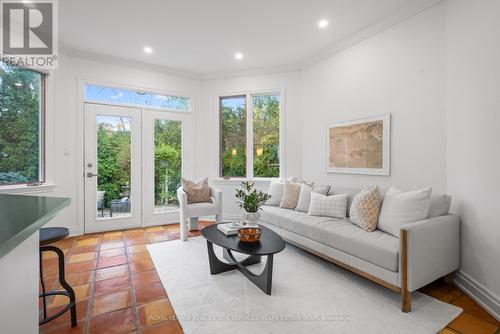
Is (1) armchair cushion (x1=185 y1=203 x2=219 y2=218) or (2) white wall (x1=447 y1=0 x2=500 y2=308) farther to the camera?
(1) armchair cushion (x1=185 y1=203 x2=219 y2=218)

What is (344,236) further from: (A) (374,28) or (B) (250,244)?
(A) (374,28)

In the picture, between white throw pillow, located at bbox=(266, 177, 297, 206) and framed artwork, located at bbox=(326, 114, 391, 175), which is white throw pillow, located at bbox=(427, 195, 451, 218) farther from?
white throw pillow, located at bbox=(266, 177, 297, 206)

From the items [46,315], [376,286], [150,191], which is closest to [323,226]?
[376,286]

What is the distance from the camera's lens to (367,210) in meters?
2.57

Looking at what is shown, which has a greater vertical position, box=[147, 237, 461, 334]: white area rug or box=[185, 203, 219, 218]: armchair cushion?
box=[185, 203, 219, 218]: armchair cushion

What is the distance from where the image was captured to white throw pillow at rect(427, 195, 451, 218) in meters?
2.29

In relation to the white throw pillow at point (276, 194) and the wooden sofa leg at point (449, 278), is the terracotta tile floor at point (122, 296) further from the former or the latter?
the white throw pillow at point (276, 194)

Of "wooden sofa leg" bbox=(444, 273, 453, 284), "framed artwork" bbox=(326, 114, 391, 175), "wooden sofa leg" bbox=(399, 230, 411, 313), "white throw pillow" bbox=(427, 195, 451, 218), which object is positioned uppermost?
"framed artwork" bbox=(326, 114, 391, 175)

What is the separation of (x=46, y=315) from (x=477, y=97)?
387cm

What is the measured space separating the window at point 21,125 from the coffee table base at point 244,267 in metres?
2.87

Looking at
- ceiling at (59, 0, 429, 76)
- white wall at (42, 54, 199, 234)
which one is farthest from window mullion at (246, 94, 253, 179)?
white wall at (42, 54, 199, 234)

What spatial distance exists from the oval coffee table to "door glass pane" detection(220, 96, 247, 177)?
2.17 m

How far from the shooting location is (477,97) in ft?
6.98

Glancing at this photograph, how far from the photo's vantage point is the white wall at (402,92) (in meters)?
2.61
